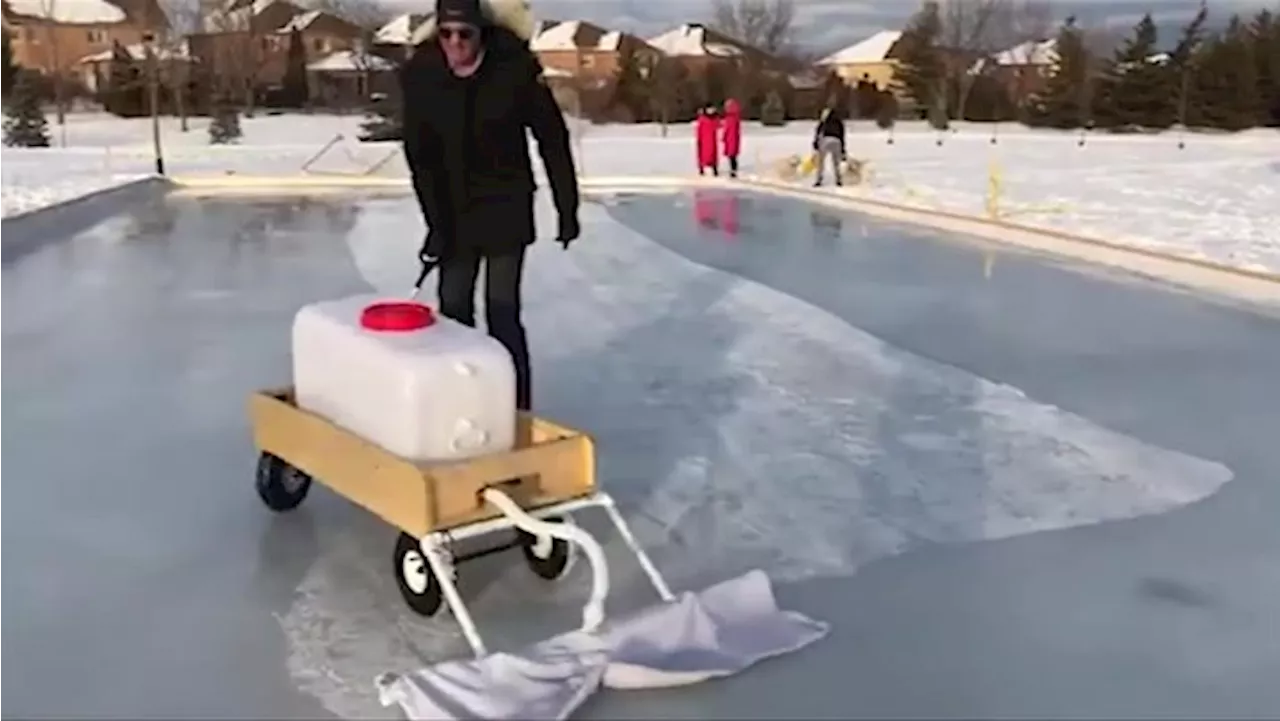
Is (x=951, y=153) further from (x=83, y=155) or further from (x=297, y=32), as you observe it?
(x=297, y=32)

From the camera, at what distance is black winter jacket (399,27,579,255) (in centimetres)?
264

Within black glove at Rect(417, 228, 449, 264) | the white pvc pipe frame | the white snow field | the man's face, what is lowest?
the white snow field

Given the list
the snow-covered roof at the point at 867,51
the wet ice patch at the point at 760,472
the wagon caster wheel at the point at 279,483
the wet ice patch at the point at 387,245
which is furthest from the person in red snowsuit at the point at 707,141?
the snow-covered roof at the point at 867,51

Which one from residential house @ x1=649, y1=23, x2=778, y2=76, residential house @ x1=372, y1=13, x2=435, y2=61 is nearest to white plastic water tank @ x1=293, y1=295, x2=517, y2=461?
residential house @ x1=372, y1=13, x2=435, y2=61

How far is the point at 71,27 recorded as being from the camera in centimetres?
4006

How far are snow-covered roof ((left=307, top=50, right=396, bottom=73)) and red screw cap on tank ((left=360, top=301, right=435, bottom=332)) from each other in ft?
109

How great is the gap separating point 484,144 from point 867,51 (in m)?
47.0

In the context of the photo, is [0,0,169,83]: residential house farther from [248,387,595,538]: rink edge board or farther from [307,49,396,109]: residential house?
[248,387,595,538]: rink edge board

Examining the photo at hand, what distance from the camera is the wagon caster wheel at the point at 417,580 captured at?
92.6 inches

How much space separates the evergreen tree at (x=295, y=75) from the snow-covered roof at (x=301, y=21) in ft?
3.03

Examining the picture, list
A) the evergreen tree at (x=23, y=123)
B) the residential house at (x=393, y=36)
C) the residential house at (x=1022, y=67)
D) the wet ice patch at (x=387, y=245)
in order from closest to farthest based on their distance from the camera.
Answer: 1. the wet ice patch at (x=387, y=245)
2. the evergreen tree at (x=23, y=123)
3. the residential house at (x=393, y=36)
4. the residential house at (x=1022, y=67)

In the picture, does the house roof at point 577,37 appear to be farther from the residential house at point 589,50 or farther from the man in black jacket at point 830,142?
the man in black jacket at point 830,142

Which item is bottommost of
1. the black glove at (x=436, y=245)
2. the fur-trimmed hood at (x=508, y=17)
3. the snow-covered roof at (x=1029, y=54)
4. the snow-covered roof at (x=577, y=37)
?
the black glove at (x=436, y=245)

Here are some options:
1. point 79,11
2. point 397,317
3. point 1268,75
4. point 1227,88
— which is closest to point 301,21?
point 79,11
